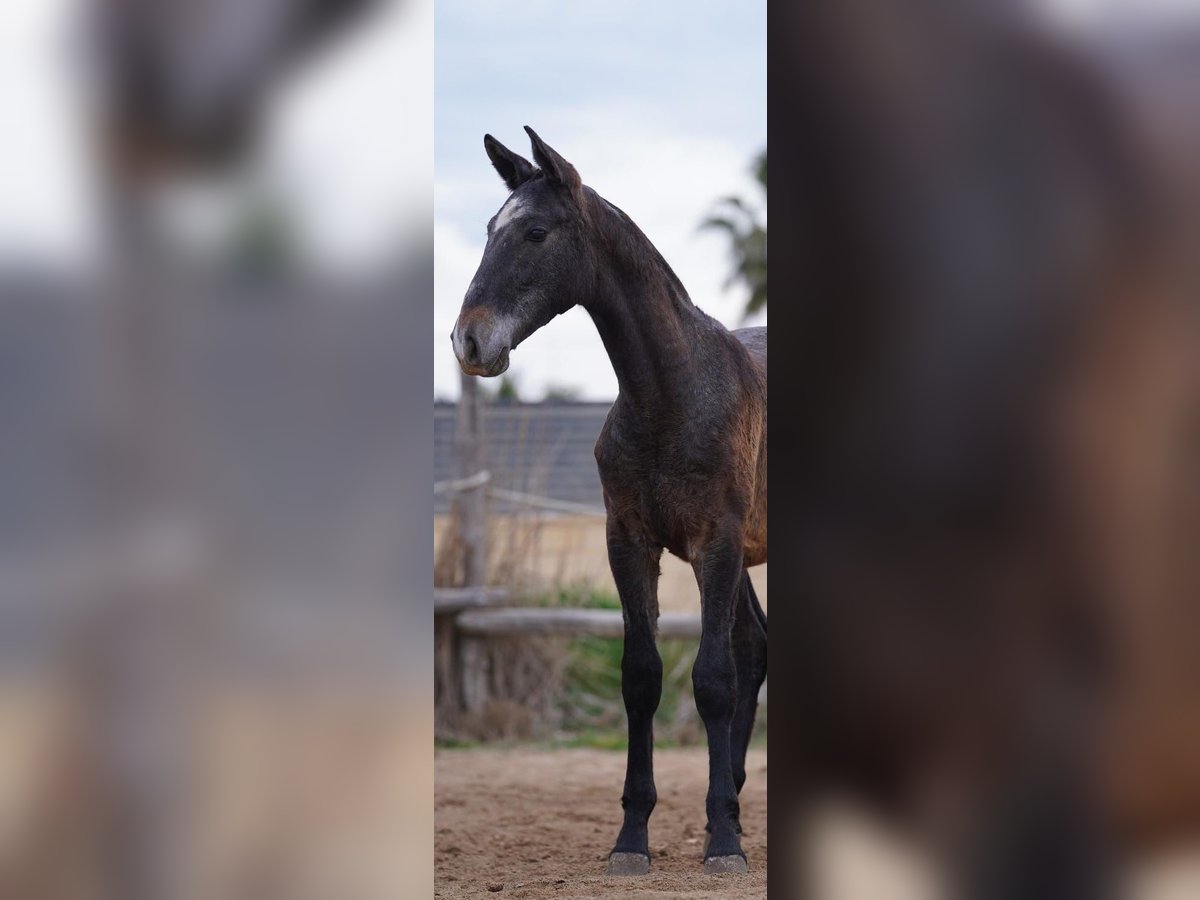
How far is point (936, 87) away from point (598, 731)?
6.68m

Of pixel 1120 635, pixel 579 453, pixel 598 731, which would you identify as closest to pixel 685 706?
pixel 598 731

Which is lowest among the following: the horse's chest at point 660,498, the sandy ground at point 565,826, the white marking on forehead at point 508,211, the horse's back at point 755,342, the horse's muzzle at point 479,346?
the sandy ground at point 565,826

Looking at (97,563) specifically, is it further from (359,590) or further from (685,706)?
(685,706)

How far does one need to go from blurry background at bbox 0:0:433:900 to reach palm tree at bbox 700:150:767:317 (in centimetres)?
1377

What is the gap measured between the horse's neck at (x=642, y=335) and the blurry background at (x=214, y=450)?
7.19 feet

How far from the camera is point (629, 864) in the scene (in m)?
4.28

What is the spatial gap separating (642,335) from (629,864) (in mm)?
1782

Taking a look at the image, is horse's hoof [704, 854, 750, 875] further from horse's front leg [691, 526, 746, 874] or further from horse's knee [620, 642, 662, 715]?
horse's knee [620, 642, 662, 715]

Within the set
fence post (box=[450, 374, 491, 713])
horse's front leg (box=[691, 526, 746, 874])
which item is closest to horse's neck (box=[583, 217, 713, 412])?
horse's front leg (box=[691, 526, 746, 874])

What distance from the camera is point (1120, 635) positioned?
2.15 m

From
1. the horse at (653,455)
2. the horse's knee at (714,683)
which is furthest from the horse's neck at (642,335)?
the horse's knee at (714,683)

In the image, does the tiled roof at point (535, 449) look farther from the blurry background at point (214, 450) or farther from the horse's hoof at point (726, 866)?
the blurry background at point (214, 450)

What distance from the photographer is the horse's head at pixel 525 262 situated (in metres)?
3.69

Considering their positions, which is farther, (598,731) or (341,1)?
(598,731)
